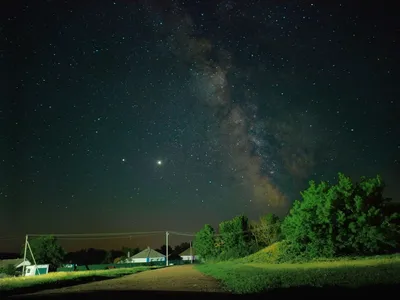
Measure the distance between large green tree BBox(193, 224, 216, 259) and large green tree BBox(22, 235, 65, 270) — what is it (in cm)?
3649

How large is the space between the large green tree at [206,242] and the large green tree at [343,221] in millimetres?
51372

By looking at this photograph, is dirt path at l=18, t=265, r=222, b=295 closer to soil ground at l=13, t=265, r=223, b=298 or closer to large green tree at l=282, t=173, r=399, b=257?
soil ground at l=13, t=265, r=223, b=298

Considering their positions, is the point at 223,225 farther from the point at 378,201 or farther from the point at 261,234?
the point at 378,201

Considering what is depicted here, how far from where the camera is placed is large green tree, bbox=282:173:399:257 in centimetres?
2927

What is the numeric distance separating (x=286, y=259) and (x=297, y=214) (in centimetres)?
528

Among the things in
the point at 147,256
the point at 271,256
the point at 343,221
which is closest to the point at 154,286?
the point at 343,221

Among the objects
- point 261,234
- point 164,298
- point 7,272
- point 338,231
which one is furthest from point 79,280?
point 261,234

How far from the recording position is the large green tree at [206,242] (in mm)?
82875

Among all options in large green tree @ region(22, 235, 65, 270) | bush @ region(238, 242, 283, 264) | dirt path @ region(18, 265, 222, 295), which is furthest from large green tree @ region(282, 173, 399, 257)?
large green tree @ region(22, 235, 65, 270)

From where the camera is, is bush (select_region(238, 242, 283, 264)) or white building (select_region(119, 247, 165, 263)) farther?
white building (select_region(119, 247, 165, 263))

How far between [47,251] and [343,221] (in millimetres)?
77051

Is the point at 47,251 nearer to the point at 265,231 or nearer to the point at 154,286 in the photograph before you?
the point at 265,231

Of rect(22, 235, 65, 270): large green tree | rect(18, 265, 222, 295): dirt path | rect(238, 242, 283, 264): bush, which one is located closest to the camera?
rect(18, 265, 222, 295): dirt path

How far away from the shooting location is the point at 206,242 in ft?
277
